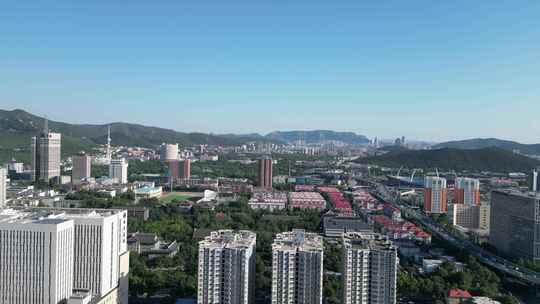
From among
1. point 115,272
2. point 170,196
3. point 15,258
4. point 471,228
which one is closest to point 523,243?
point 471,228

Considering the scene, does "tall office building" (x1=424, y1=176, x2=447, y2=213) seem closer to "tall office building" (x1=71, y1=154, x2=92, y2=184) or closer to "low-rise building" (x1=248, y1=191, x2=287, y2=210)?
"low-rise building" (x1=248, y1=191, x2=287, y2=210)

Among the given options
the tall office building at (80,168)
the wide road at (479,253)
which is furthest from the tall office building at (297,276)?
the tall office building at (80,168)

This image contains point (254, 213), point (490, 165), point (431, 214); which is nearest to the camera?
point (254, 213)

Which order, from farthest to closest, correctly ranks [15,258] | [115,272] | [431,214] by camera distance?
[431,214] < [115,272] < [15,258]

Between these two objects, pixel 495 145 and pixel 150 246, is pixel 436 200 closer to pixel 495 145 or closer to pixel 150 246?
pixel 150 246

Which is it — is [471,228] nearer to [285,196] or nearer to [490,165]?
[285,196]

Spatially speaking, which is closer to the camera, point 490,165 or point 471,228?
point 471,228

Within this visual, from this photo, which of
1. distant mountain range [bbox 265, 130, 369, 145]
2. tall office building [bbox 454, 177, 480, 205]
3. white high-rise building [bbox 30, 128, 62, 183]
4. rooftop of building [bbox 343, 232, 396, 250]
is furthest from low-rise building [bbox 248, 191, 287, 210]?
distant mountain range [bbox 265, 130, 369, 145]
